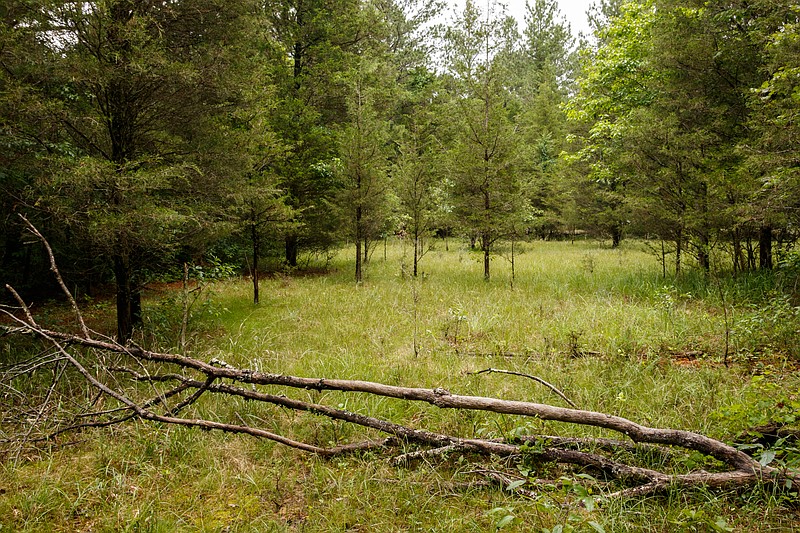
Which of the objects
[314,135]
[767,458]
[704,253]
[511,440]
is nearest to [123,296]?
[511,440]

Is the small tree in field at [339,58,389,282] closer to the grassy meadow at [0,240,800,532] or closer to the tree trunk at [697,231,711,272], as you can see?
the grassy meadow at [0,240,800,532]

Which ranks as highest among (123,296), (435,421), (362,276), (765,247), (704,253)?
(765,247)

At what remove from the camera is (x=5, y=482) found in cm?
286

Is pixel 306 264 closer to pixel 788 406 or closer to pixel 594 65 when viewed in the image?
pixel 594 65

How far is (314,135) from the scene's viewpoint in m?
12.5

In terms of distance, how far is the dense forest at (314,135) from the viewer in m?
4.82

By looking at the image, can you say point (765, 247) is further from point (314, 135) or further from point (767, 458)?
point (314, 135)

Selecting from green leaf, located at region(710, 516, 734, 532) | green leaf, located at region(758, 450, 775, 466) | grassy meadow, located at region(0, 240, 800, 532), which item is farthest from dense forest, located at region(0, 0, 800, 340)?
green leaf, located at region(710, 516, 734, 532)

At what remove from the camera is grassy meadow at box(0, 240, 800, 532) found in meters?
2.48

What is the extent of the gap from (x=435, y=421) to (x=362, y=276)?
8990mm

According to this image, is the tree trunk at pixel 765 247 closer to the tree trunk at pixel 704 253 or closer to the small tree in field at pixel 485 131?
the tree trunk at pixel 704 253

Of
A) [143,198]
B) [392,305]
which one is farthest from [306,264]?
[143,198]

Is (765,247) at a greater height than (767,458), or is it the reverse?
(765,247)

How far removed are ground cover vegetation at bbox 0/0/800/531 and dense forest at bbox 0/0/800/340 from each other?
0.06 metres
